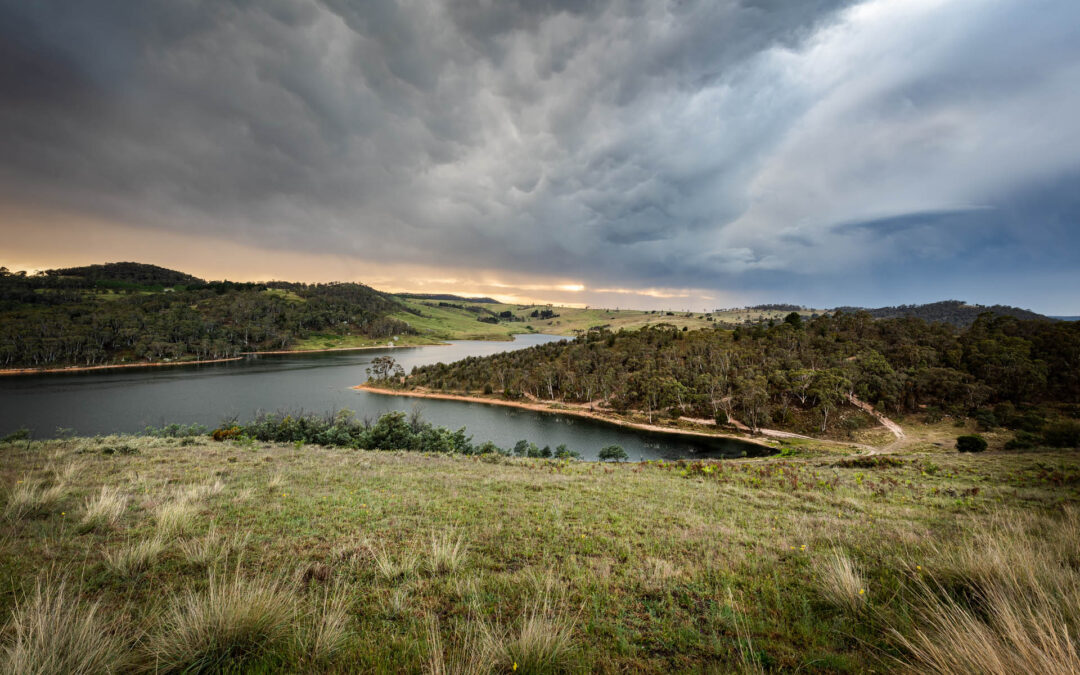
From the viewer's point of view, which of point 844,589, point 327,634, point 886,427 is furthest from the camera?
point 886,427

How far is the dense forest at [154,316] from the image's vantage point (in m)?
87.1

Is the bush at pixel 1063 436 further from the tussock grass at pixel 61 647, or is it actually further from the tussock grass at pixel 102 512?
the tussock grass at pixel 102 512

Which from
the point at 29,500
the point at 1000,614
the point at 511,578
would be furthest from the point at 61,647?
the point at 1000,614

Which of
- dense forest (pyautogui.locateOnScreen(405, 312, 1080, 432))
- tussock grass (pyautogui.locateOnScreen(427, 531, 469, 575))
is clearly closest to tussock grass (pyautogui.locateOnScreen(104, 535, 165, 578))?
tussock grass (pyautogui.locateOnScreen(427, 531, 469, 575))

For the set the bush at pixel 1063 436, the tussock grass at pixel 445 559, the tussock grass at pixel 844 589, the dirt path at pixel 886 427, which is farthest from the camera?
the dirt path at pixel 886 427

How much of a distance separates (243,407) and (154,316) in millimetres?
102412

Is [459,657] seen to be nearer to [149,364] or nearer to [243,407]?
[243,407]

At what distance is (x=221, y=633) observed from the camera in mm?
2707

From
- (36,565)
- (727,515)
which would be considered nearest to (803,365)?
(727,515)

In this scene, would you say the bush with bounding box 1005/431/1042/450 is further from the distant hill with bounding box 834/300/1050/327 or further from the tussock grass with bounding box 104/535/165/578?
the distant hill with bounding box 834/300/1050/327

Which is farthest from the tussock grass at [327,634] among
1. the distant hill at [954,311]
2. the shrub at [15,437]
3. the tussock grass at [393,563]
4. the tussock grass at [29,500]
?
the distant hill at [954,311]

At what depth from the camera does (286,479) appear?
970 cm

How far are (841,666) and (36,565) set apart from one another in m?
8.40

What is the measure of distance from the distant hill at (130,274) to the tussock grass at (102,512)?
235822 millimetres
